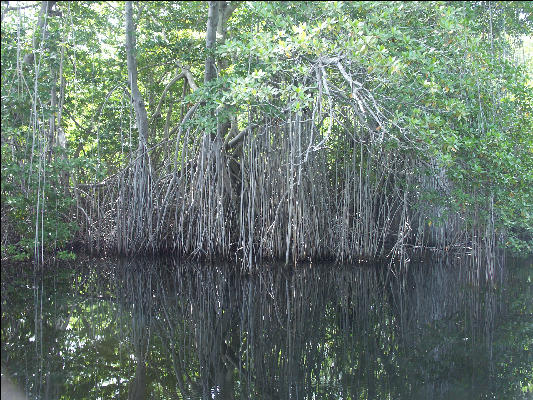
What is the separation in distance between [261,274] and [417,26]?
11.3 feet

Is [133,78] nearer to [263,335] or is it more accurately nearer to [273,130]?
[273,130]

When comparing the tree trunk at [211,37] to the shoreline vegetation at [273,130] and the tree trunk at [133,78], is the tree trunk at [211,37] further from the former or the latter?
the tree trunk at [133,78]

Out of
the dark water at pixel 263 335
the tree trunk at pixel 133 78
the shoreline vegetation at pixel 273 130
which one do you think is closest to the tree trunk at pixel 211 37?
the shoreline vegetation at pixel 273 130

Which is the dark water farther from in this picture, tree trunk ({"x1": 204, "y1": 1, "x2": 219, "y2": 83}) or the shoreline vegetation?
tree trunk ({"x1": 204, "y1": 1, "x2": 219, "y2": 83})

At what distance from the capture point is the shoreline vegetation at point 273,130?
17.0 ft

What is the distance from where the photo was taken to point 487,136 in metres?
5.73

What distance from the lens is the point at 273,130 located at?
7.32 meters

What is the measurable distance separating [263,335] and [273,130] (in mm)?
3562

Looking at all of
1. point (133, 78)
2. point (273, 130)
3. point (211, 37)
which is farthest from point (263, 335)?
point (133, 78)

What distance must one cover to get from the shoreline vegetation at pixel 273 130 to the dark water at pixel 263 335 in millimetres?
809

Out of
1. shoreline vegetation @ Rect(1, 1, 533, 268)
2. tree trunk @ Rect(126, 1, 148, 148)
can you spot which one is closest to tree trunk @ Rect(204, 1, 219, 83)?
shoreline vegetation @ Rect(1, 1, 533, 268)

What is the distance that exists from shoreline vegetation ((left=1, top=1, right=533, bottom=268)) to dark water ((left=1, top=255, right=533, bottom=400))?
2.65ft

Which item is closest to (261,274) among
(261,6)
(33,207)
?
(33,207)

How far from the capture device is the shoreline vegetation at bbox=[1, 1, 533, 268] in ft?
17.0
